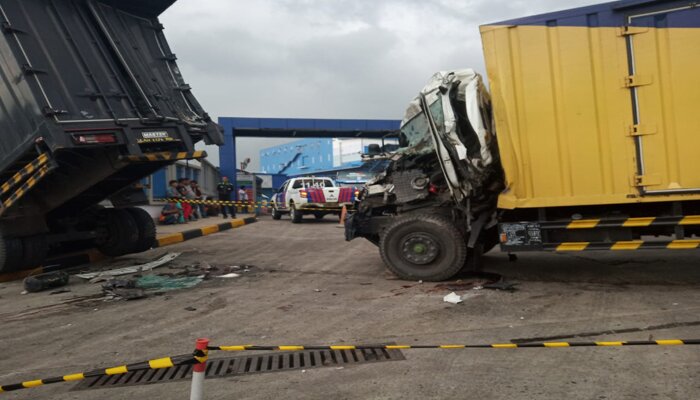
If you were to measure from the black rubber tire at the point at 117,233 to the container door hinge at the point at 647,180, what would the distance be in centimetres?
873

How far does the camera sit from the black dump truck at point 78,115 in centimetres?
662

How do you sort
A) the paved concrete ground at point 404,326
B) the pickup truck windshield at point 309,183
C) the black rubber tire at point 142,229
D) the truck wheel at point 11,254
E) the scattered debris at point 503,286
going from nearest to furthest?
1. the paved concrete ground at point 404,326
2. the scattered debris at point 503,286
3. the truck wheel at point 11,254
4. the black rubber tire at point 142,229
5. the pickup truck windshield at point 309,183

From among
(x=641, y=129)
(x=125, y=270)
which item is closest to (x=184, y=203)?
(x=125, y=270)

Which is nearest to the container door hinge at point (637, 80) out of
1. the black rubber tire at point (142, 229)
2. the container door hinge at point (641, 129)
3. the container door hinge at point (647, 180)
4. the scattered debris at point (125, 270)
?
the container door hinge at point (641, 129)

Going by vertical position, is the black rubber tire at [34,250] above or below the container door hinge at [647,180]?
below

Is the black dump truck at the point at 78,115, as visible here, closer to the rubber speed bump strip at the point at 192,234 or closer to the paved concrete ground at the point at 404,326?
the paved concrete ground at the point at 404,326

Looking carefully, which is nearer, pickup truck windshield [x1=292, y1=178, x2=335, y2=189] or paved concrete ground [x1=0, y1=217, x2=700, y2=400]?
paved concrete ground [x1=0, y1=217, x2=700, y2=400]

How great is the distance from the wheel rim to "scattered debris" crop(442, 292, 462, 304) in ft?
3.11

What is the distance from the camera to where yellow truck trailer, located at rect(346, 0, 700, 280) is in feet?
17.4

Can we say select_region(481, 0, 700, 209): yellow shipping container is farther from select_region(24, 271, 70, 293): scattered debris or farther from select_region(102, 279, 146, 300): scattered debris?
select_region(24, 271, 70, 293): scattered debris

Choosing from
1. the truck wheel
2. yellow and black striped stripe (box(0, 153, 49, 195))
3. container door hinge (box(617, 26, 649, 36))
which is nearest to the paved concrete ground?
the truck wheel

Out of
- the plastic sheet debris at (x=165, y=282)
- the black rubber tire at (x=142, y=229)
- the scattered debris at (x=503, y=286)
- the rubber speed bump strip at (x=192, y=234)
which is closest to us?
the scattered debris at (x=503, y=286)

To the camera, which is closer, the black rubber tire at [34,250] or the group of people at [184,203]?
the black rubber tire at [34,250]

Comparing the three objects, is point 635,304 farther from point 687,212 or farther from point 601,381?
point 601,381
